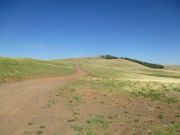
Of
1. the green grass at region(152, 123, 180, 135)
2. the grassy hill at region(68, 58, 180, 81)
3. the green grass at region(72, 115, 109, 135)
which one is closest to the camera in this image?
the green grass at region(72, 115, 109, 135)

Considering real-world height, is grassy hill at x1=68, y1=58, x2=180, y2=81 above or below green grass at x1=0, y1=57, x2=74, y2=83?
below

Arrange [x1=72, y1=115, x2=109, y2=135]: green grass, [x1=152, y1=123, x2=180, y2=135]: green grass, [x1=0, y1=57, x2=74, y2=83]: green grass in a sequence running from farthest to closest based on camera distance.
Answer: [x1=0, y1=57, x2=74, y2=83]: green grass
[x1=152, y1=123, x2=180, y2=135]: green grass
[x1=72, y1=115, x2=109, y2=135]: green grass

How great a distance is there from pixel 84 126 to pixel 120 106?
6424 millimetres

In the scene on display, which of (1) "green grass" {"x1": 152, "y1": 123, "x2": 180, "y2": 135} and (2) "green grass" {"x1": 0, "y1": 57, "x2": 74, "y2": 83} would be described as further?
(2) "green grass" {"x1": 0, "y1": 57, "x2": 74, "y2": 83}

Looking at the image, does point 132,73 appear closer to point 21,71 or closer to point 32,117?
point 21,71

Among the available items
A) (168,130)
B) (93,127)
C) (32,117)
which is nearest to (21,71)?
(32,117)

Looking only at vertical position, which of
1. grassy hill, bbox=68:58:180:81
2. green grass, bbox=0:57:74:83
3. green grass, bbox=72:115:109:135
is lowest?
grassy hill, bbox=68:58:180:81

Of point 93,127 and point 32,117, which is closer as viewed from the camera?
point 93,127

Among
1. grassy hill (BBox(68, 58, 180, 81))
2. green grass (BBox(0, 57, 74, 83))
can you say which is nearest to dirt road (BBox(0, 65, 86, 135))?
green grass (BBox(0, 57, 74, 83))

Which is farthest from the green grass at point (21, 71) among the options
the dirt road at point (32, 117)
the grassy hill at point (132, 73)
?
the dirt road at point (32, 117)

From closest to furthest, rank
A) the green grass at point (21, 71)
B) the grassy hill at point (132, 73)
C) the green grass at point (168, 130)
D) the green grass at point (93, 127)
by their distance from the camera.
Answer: the green grass at point (93, 127)
the green grass at point (168, 130)
the green grass at point (21, 71)
the grassy hill at point (132, 73)

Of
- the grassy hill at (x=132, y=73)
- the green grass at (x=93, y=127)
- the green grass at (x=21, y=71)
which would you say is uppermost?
the green grass at (x=21, y=71)

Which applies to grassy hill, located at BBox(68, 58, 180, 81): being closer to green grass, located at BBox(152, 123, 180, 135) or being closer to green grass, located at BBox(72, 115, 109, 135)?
green grass, located at BBox(72, 115, 109, 135)

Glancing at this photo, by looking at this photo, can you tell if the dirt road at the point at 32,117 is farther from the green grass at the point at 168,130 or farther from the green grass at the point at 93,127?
the green grass at the point at 168,130
